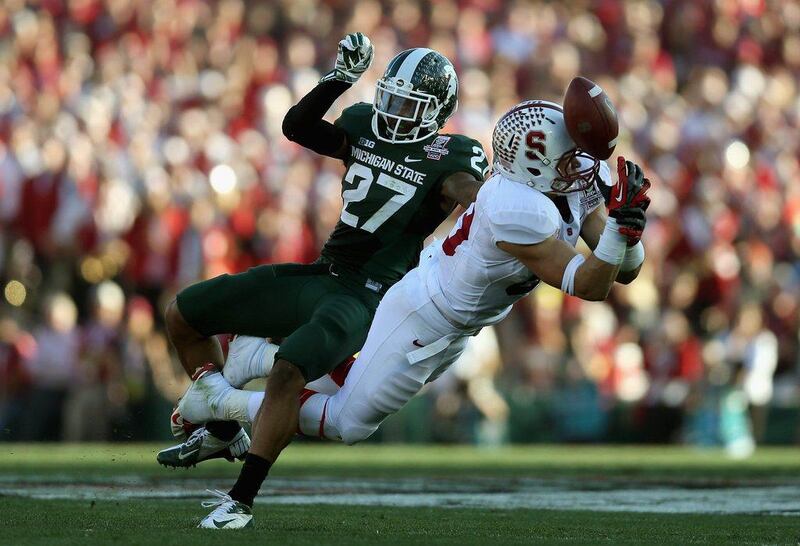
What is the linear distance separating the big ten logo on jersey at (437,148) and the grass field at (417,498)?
142 centimetres

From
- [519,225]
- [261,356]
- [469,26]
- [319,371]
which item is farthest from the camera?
[469,26]

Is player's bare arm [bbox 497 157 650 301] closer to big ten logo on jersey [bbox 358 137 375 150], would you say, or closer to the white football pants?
the white football pants

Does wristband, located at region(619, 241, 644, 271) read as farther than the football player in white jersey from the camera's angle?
Yes

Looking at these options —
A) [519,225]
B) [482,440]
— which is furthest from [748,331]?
[519,225]

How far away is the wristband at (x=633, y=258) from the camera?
5309mm

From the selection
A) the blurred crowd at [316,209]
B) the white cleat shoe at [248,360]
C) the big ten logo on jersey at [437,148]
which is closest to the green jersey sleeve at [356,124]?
the big ten logo on jersey at [437,148]

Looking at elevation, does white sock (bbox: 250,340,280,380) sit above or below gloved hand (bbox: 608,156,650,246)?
below

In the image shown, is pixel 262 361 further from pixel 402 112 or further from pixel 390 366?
pixel 402 112

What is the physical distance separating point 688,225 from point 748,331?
1332 mm

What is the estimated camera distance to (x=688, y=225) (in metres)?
13.0

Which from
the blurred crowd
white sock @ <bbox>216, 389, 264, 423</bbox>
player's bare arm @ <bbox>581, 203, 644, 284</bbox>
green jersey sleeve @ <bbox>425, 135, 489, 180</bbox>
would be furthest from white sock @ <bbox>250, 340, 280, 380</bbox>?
the blurred crowd

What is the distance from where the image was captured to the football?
Result: 16.5 feet

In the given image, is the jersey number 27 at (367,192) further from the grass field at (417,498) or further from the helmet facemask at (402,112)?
the grass field at (417,498)

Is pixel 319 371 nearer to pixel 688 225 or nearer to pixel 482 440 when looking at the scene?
pixel 482 440
